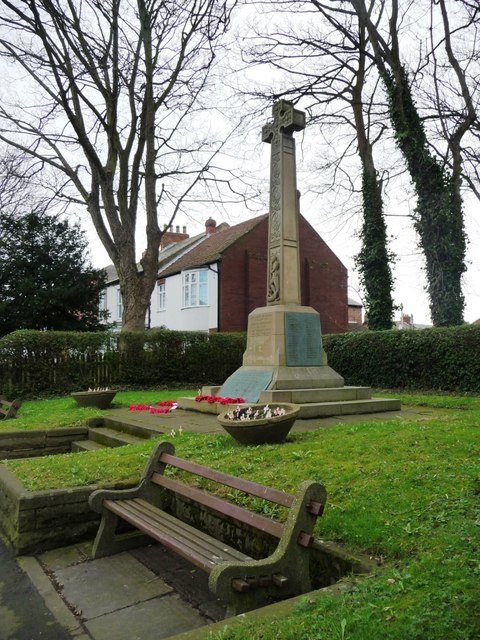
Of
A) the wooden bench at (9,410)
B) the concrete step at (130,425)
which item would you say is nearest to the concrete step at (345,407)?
the concrete step at (130,425)

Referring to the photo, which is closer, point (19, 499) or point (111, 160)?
point (19, 499)

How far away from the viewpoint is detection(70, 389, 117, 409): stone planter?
11094mm

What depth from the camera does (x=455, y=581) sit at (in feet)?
8.32

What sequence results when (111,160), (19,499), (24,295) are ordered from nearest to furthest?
(19,499), (111,160), (24,295)

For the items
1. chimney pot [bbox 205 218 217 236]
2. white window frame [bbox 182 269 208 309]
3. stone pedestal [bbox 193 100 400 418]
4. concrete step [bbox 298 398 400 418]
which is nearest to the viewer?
concrete step [bbox 298 398 400 418]

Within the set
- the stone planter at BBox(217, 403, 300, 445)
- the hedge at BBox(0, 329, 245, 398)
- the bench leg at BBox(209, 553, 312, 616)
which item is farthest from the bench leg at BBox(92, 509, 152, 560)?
the hedge at BBox(0, 329, 245, 398)

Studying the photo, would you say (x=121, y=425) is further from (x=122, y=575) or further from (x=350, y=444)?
(x=122, y=575)

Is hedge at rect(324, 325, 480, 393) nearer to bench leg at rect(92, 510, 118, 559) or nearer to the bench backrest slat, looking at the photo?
the bench backrest slat

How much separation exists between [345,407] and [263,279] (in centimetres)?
2021

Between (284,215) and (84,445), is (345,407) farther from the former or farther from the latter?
(84,445)

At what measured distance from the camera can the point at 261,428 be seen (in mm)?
5840

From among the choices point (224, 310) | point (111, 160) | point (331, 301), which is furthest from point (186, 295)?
point (111, 160)

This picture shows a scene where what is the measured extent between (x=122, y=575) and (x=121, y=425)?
189 inches

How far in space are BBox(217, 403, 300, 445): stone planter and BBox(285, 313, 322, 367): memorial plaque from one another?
4100 mm
